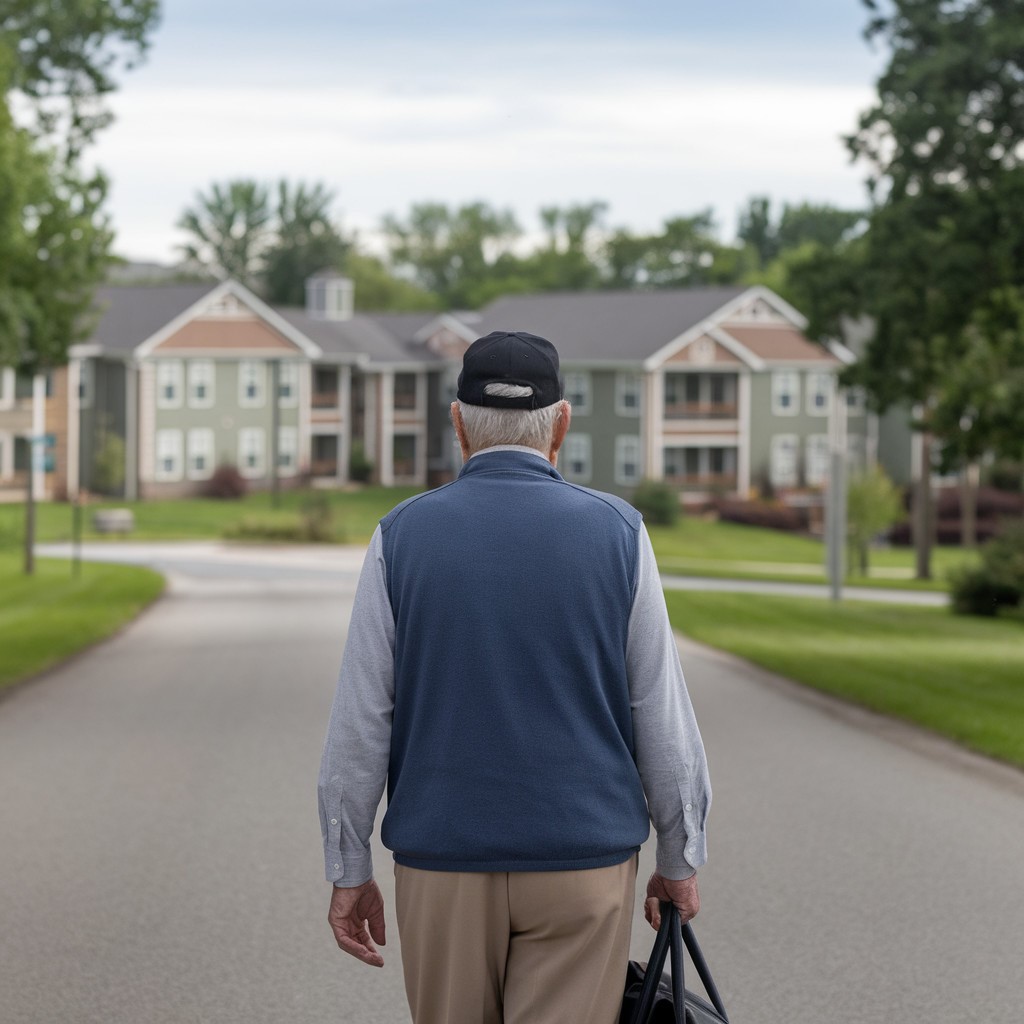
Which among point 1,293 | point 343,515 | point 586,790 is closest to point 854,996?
point 586,790

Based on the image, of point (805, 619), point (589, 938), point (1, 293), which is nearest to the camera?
point (589, 938)

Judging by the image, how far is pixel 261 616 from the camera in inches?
1125

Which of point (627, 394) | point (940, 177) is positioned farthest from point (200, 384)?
point (940, 177)

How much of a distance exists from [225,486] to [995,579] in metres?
46.3

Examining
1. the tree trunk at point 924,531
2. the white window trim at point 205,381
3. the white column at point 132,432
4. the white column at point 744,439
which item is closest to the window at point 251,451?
the white window trim at point 205,381

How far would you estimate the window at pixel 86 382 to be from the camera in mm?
72188

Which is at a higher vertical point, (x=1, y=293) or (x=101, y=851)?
(x=1, y=293)

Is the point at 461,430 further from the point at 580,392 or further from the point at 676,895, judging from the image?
the point at 580,392

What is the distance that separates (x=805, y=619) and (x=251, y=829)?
61.6 feet

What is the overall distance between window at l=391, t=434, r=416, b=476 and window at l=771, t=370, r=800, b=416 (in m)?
16.9

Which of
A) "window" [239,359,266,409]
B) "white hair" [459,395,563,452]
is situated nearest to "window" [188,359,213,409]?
"window" [239,359,266,409]

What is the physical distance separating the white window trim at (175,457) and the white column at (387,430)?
10.6 m

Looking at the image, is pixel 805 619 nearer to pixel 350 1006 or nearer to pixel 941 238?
pixel 941 238

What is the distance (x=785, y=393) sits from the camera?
7662cm
